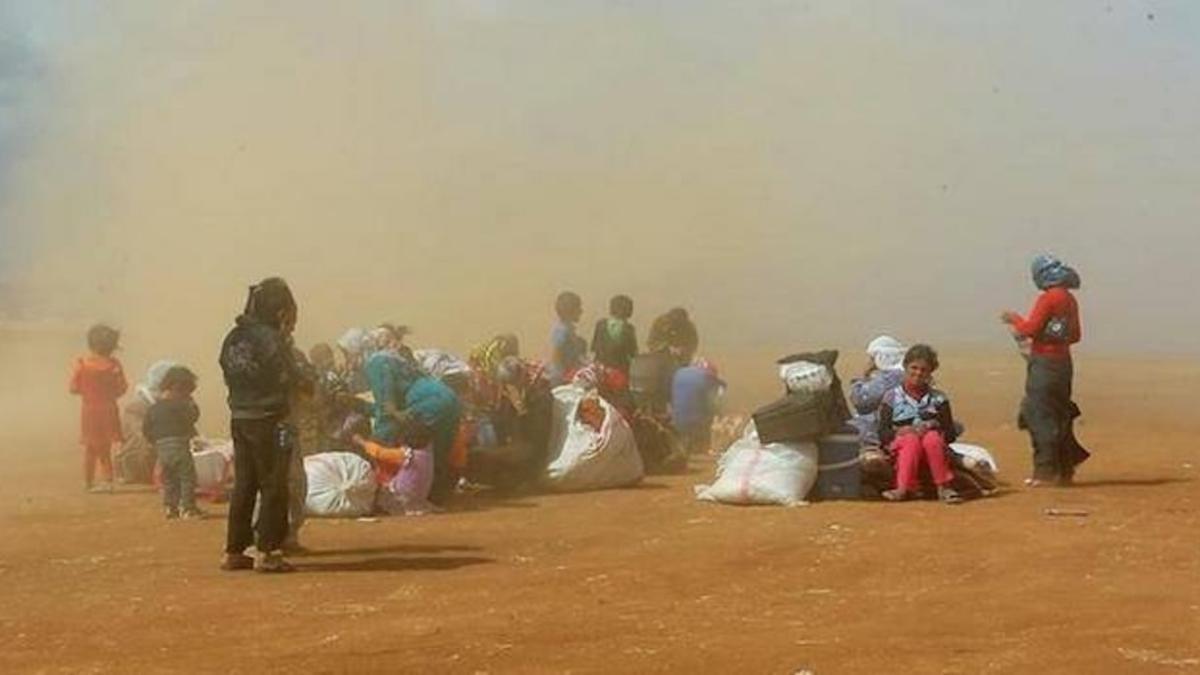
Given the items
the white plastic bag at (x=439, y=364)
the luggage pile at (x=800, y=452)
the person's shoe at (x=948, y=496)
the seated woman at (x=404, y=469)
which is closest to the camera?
the person's shoe at (x=948, y=496)

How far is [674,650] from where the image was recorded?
20.9 feet

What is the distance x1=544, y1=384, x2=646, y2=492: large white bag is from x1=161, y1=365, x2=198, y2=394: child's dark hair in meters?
3.06

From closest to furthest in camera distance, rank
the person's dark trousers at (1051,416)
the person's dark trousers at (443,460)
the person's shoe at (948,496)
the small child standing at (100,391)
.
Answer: the person's shoe at (948,496) < the person's dark trousers at (443,460) < the person's dark trousers at (1051,416) < the small child standing at (100,391)

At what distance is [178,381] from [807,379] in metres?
4.93

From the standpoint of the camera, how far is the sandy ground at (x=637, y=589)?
6320 millimetres

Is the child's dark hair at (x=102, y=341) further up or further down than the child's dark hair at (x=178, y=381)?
further up

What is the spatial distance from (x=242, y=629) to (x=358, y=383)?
5488 mm

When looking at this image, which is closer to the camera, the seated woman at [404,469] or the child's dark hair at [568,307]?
the seated woman at [404,469]

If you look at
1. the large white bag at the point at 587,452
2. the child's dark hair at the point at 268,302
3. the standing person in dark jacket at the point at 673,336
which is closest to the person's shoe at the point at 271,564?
the child's dark hair at the point at 268,302

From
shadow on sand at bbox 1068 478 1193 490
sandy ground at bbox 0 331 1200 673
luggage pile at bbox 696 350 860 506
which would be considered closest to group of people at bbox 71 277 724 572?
sandy ground at bbox 0 331 1200 673

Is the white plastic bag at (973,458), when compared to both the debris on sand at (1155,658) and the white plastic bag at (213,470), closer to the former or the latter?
the debris on sand at (1155,658)

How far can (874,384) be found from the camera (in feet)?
39.7

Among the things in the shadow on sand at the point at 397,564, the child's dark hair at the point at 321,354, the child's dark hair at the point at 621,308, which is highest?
the child's dark hair at the point at 621,308

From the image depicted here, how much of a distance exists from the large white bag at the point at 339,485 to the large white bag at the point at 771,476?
8.79ft
